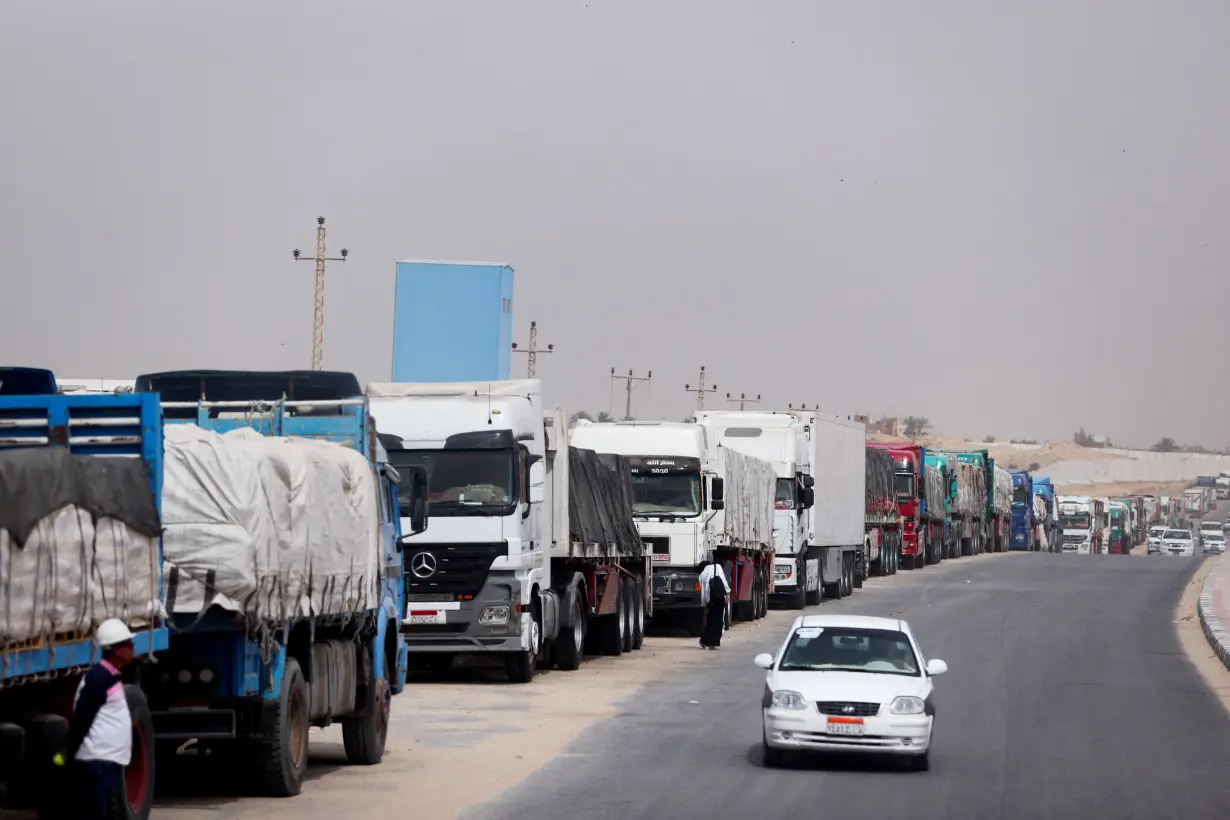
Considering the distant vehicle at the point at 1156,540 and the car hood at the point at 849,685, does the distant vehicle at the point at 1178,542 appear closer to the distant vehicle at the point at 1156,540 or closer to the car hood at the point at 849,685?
the distant vehicle at the point at 1156,540

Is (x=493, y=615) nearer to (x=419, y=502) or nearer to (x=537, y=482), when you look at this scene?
(x=537, y=482)

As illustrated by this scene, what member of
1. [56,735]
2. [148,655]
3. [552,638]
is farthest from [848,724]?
[552,638]

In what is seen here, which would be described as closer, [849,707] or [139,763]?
[139,763]

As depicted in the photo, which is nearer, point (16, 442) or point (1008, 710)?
point (16, 442)

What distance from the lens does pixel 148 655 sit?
10758 mm

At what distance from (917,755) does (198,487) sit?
6.95m

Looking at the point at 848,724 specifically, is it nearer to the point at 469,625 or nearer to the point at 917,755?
the point at 917,755

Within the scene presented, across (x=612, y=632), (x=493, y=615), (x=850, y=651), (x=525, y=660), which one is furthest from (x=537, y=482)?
(x=850, y=651)

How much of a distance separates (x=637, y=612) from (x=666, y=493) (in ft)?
10.5

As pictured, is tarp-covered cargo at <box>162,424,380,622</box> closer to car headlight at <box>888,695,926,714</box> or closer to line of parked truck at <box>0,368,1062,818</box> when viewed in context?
line of parked truck at <box>0,368,1062,818</box>

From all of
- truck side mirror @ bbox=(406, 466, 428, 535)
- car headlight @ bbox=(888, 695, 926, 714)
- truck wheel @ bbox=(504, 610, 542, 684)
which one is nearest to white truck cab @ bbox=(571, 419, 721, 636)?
truck wheel @ bbox=(504, 610, 542, 684)

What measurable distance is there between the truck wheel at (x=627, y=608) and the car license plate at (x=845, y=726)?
13.6 meters

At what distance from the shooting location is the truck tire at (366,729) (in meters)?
15.5

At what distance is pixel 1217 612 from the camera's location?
1433 inches
